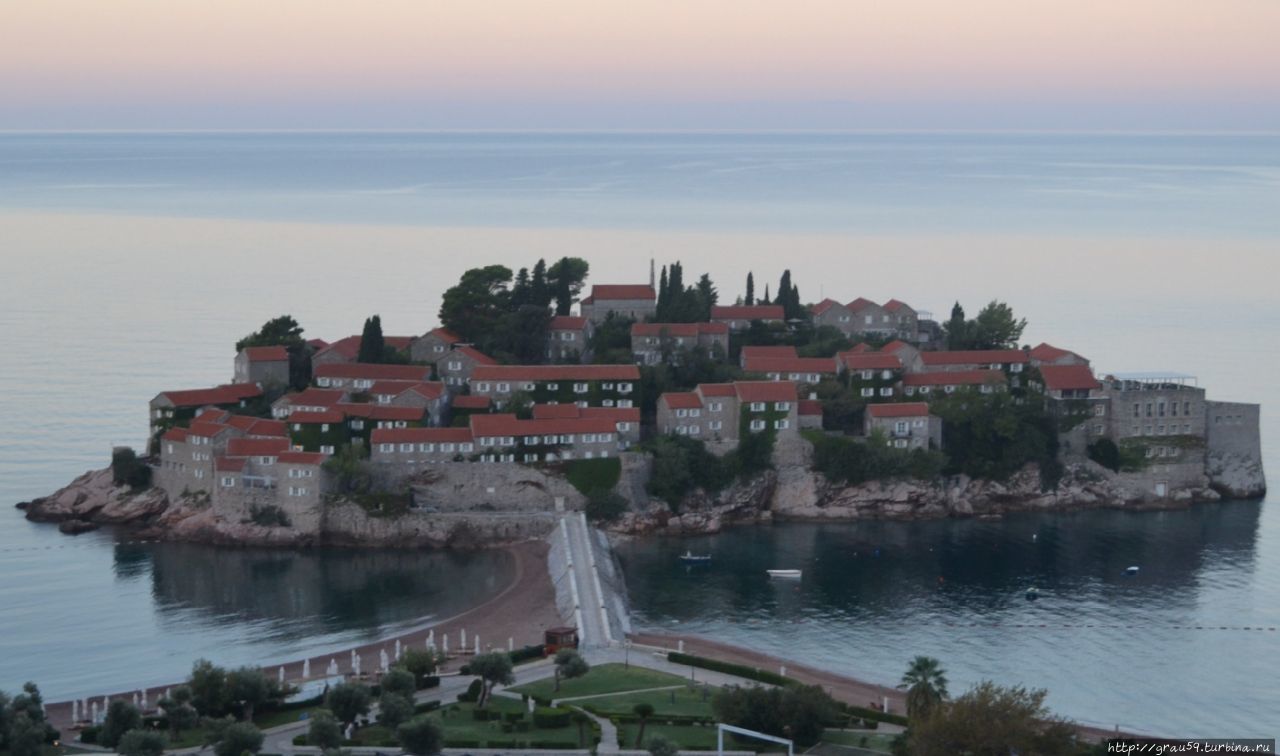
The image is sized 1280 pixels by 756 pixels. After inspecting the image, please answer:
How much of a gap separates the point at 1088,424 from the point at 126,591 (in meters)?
40.3

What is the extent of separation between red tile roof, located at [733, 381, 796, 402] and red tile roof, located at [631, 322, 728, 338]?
263 inches

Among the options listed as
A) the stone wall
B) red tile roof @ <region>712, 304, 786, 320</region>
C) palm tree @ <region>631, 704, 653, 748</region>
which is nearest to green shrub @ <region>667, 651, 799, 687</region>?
palm tree @ <region>631, 704, 653, 748</region>

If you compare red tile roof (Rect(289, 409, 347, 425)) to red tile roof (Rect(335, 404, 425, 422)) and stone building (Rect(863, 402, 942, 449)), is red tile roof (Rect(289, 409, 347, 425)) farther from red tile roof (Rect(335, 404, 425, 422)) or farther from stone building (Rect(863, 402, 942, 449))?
stone building (Rect(863, 402, 942, 449))

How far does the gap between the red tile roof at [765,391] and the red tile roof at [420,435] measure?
1144cm

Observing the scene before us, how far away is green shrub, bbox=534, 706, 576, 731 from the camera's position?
48312mm

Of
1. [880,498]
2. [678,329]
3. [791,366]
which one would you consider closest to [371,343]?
[678,329]

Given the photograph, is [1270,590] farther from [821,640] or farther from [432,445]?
[432,445]

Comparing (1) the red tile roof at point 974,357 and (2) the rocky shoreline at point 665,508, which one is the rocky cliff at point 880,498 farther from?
(1) the red tile roof at point 974,357

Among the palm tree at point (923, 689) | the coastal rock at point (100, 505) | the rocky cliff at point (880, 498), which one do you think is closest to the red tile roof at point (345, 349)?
the coastal rock at point (100, 505)

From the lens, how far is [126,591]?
66.2 metres

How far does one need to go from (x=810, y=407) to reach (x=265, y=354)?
23.5 metres

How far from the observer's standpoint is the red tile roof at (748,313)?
289 feet

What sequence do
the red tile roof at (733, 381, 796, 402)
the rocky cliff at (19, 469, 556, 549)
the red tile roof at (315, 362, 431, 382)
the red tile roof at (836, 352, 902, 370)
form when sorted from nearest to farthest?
the rocky cliff at (19, 469, 556, 549), the red tile roof at (733, 381, 796, 402), the red tile roof at (315, 362, 431, 382), the red tile roof at (836, 352, 902, 370)

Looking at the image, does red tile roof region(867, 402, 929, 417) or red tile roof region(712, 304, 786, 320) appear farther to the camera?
red tile roof region(712, 304, 786, 320)
